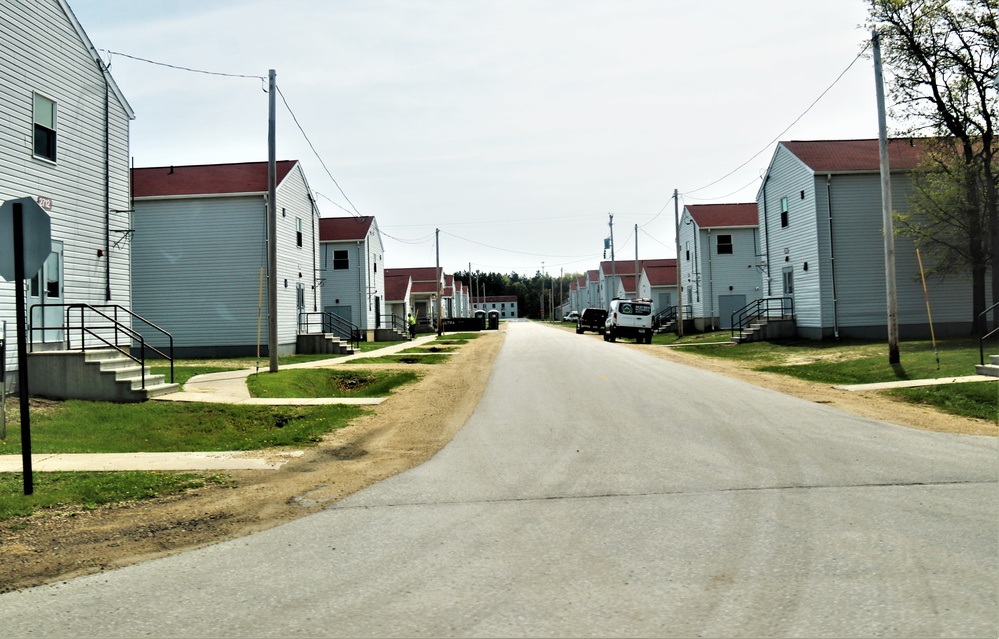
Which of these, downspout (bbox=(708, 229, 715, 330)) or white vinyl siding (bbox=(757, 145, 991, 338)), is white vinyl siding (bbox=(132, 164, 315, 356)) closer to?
white vinyl siding (bbox=(757, 145, 991, 338))

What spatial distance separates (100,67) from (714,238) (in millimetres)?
38072

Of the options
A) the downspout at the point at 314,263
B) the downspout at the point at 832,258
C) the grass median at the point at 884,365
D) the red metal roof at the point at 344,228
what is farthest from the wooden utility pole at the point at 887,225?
the red metal roof at the point at 344,228

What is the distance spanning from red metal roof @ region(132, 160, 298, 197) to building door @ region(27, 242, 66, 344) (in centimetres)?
1288

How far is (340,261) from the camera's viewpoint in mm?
46312

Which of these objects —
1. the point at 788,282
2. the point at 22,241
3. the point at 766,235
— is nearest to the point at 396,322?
the point at 766,235

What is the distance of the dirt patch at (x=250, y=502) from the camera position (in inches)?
238

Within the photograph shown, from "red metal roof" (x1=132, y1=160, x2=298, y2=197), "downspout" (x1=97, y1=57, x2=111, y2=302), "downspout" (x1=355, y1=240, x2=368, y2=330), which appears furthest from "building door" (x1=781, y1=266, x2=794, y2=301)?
"downspout" (x1=97, y1=57, x2=111, y2=302)

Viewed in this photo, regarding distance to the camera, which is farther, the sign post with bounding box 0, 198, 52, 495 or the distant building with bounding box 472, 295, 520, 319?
the distant building with bounding box 472, 295, 520, 319

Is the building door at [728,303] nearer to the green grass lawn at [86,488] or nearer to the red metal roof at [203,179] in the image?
the red metal roof at [203,179]

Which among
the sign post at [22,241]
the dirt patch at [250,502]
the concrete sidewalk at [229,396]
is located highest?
the sign post at [22,241]

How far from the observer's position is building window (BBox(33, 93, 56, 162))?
54.4ft

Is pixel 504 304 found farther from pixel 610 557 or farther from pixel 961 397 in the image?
pixel 610 557

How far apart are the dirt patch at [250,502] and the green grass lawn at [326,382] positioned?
3998 millimetres

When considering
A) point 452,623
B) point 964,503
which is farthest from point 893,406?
point 452,623
